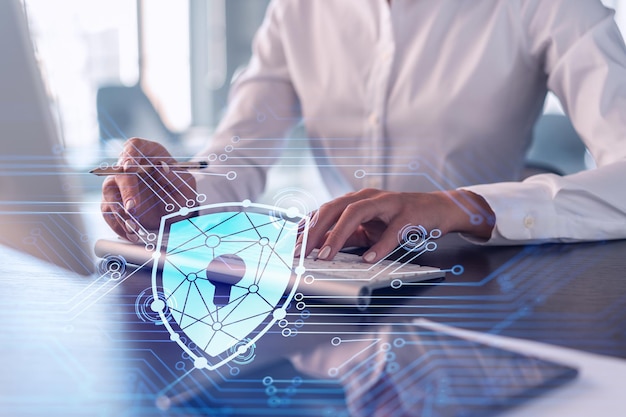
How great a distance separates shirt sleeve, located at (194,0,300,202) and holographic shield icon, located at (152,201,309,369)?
21 cm

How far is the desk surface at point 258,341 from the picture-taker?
1.09 feet

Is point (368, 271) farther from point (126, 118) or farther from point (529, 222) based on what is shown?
point (126, 118)

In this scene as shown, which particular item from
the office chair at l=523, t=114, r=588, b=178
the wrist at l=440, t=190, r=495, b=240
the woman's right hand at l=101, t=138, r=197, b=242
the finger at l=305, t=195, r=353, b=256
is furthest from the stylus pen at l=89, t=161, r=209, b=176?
the office chair at l=523, t=114, r=588, b=178

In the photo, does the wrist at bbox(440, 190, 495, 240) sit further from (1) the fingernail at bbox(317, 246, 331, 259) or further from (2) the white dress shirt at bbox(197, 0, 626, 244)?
(1) the fingernail at bbox(317, 246, 331, 259)

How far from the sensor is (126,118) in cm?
83

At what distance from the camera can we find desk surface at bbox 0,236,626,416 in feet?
1.09

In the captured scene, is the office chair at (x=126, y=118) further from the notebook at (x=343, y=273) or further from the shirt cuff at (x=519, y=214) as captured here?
the shirt cuff at (x=519, y=214)

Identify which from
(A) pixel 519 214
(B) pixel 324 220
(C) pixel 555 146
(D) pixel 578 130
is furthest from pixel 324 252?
(C) pixel 555 146

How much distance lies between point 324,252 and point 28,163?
0.28 m

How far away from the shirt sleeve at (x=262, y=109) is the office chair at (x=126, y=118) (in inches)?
3.5

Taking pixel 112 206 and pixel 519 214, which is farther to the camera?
pixel 519 214

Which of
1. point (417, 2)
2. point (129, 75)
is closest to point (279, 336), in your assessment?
point (417, 2)

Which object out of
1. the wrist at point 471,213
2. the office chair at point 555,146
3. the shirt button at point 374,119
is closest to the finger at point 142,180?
the wrist at point 471,213

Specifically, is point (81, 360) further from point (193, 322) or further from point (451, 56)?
point (451, 56)
